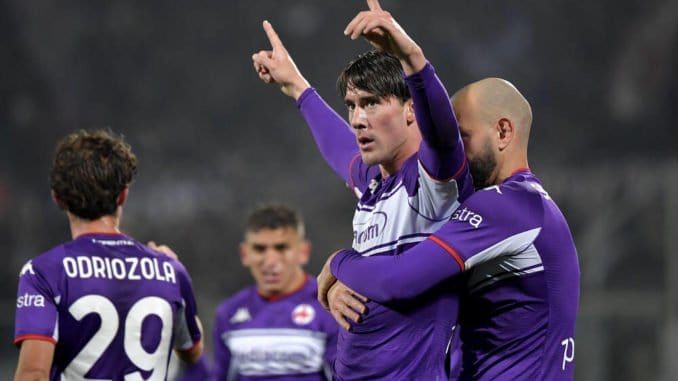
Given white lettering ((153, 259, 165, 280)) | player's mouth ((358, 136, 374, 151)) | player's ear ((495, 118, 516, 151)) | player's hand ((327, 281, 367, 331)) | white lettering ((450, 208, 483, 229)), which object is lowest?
player's hand ((327, 281, 367, 331))

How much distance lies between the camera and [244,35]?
9.17m

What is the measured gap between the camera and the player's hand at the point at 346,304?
2.50m

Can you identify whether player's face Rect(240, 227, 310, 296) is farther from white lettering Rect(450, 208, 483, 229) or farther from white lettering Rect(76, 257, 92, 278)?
white lettering Rect(450, 208, 483, 229)

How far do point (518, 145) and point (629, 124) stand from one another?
6.47m

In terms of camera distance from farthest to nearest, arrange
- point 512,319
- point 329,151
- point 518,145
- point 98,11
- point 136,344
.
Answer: point 98,11 < point 329,151 < point 136,344 < point 518,145 < point 512,319

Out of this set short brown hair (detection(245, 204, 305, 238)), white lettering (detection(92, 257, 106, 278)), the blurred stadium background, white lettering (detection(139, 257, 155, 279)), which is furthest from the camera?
the blurred stadium background

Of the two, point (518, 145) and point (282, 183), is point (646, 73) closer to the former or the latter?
point (282, 183)

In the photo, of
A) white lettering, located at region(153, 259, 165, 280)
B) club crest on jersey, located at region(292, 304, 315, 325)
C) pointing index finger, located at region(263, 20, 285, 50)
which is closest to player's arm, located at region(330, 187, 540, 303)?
white lettering, located at region(153, 259, 165, 280)

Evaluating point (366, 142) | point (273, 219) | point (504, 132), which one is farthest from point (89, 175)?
point (273, 219)

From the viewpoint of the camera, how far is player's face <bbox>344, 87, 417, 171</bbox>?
8.27 feet

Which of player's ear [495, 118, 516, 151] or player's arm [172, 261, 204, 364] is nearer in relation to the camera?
player's ear [495, 118, 516, 151]

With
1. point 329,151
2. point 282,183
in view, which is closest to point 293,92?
point 329,151

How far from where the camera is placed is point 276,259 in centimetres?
529

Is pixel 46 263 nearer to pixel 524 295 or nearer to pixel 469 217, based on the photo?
pixel 469 217
